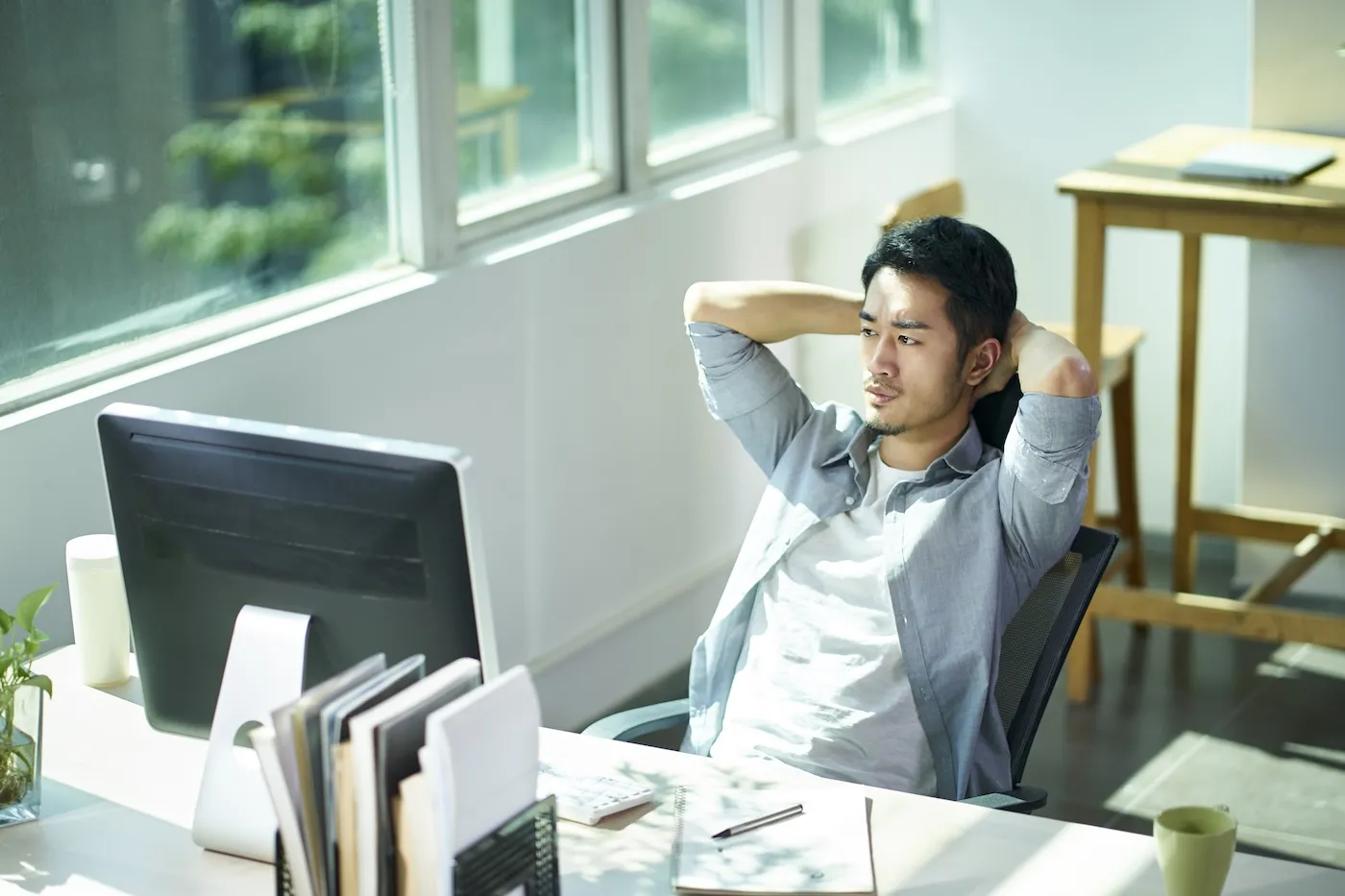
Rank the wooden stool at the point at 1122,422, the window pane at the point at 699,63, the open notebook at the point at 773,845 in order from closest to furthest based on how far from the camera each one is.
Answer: the open notebook at the point at 773,845
the window pane at the point at 699,63
the wooden stool at the point at 1122,422

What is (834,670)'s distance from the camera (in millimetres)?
2219

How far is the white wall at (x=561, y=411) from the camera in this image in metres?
2.50

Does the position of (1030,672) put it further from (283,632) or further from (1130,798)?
(1130,798)

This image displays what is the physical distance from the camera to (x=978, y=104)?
4.73 m

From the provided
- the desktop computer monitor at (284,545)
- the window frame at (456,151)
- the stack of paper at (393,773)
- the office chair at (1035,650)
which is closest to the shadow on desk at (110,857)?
the desktop computer monitor at (284,545)

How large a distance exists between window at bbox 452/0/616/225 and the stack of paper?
1871 mm

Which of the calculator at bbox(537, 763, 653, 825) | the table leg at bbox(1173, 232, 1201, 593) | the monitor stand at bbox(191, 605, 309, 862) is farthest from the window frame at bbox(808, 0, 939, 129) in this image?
the monitor stand at bbox(191, 605, 309, 862)

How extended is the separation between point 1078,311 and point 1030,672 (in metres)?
1.45

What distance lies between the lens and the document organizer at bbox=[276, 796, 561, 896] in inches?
55.7

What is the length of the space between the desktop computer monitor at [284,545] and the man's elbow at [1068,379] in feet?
2.73

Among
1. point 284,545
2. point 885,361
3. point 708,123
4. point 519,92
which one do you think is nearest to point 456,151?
point 519,92

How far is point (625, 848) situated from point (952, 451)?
2.44ft

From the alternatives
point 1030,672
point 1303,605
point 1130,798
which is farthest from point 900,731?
point 1303,605

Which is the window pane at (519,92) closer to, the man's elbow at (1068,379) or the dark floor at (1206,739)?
the dark floor at (1206,739)
